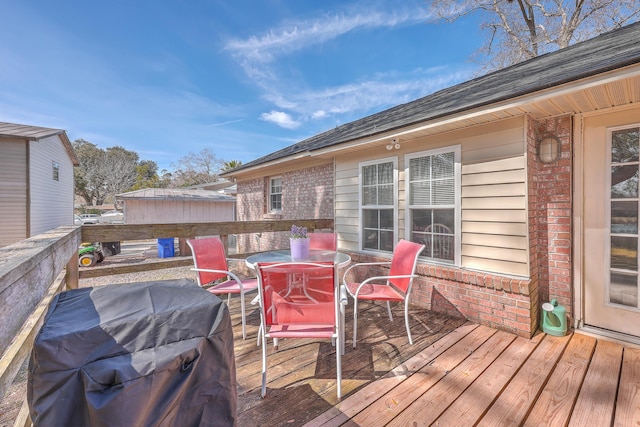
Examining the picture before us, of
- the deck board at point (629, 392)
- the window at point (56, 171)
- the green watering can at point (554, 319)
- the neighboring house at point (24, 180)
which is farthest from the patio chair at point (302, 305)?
the window at point (56, 171)

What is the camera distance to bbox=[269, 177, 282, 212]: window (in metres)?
7.47

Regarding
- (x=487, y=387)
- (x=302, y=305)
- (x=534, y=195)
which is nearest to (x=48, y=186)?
(x=302, y=305)

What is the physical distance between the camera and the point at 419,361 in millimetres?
2520

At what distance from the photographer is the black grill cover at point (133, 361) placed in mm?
741

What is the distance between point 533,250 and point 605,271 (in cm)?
67

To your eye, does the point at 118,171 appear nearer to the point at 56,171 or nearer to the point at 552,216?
the point at 56,171

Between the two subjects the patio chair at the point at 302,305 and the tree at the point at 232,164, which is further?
the tree at the point at 232,164

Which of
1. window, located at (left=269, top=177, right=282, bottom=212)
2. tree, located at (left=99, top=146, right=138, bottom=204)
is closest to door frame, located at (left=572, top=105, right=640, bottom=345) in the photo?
window, located at (left=269, top=177, right=282, bottom=212)

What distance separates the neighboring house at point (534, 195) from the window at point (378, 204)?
0.32 m

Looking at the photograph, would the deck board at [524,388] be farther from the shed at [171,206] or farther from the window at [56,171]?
the window at [56,171]

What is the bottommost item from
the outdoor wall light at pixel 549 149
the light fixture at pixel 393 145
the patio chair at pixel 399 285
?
the patio chair at pixel 399 285

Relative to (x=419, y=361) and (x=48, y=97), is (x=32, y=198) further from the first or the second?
(x=419, y=361)

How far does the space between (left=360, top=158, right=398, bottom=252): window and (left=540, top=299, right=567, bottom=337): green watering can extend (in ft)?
6.35

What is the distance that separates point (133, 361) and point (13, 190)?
13.3 meters
